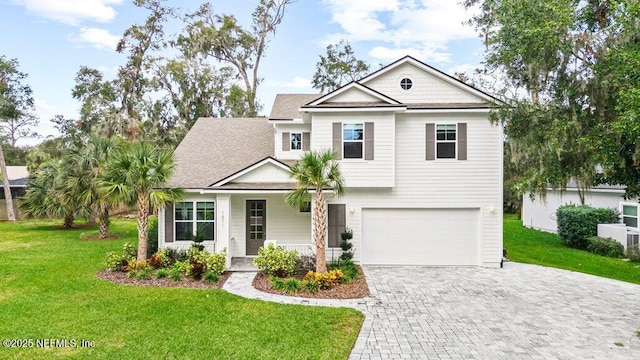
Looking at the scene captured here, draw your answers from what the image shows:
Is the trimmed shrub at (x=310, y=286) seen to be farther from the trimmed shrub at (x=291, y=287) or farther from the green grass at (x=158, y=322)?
the green grass at (x=158, y=322)

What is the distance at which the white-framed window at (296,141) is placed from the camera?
14.3m

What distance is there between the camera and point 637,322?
300 inches

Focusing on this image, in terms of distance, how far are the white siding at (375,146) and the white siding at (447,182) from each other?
48 centimetres

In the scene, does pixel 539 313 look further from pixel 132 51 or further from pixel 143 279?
pixel 132 51

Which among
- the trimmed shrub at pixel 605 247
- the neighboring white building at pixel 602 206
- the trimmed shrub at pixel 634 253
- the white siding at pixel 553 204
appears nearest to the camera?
the trimmed shrub at pixel 634 253

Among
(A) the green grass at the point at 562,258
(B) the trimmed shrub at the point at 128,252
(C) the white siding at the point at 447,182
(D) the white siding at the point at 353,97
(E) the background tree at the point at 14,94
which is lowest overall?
(A) the green grass at the point at 562,258

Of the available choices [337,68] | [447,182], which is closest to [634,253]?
[447,182]

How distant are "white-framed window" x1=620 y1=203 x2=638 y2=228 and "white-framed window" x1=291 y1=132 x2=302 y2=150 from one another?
16509mm

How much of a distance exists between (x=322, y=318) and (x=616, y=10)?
350 inches

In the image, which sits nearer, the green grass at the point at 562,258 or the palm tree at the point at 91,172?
the green grass at the point at 562,258

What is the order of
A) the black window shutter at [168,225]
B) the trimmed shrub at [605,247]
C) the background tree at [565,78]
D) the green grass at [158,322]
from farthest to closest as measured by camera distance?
the trimmed shrub at [605,247]
the black window shutter at [168,225]
the background tree at [565,78]
the green grass at [158,322]

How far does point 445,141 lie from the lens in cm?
1275

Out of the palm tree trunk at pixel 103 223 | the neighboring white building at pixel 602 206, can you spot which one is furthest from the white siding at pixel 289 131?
the palm tree trunk at pixel 103 223

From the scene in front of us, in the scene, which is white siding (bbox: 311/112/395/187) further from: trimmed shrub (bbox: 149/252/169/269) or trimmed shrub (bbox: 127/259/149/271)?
trimmed shrub (bbox: 127/259/149/271)
